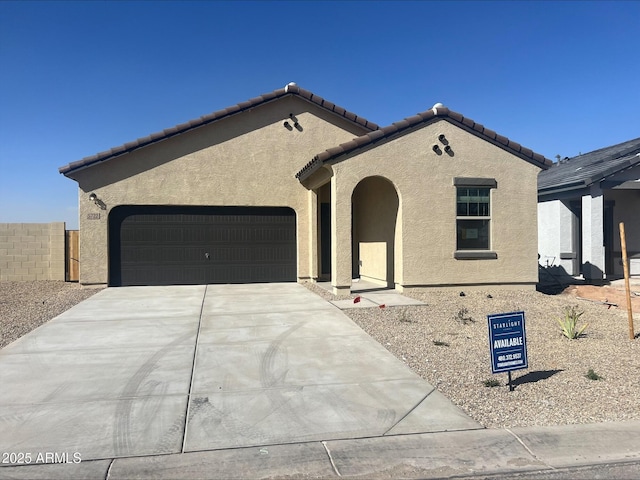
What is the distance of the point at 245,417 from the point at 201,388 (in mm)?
991

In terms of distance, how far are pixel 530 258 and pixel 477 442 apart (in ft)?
31.5

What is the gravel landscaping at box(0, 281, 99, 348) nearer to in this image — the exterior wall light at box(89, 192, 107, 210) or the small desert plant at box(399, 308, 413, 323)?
the exterior wall light at box(89, 192, 107, 210)

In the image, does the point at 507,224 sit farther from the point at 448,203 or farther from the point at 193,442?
the point at 193,442

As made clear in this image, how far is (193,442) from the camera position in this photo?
4.00m

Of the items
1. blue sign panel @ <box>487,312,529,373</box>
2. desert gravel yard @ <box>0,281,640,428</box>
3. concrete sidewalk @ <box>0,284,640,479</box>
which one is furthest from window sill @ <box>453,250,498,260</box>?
blue sign panel @ <box>487,312,529,373</box>

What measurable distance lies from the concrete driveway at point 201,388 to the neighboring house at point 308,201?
4436 mm

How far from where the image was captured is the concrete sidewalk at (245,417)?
3.69 meters

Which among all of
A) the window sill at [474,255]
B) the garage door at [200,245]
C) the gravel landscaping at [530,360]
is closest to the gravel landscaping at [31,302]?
the garage door at [200,245]

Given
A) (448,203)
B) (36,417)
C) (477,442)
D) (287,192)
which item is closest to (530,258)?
(448,203)

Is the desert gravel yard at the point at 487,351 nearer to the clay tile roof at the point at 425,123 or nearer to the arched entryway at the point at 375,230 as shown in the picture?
the arched entryway at the point at 375,230

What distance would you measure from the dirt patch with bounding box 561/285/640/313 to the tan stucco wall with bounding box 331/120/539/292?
114cm

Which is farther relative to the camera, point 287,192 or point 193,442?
point 287,192

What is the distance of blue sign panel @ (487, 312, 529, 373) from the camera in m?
5.19

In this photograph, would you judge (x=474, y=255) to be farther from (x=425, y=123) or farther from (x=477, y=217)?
(x=425, y=123)
